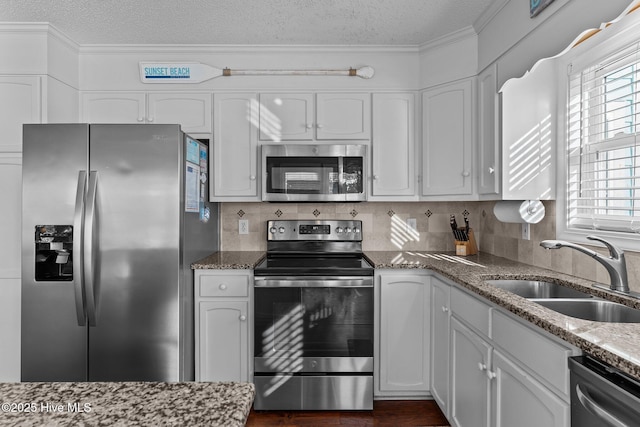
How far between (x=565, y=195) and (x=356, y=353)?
1.45m

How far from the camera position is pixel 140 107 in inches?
103

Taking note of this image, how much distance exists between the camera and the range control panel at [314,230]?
2.84 meters

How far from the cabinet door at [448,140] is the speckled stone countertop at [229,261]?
1278 mm

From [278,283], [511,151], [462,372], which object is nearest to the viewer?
[462,372]

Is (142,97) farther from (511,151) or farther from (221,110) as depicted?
(511,151)

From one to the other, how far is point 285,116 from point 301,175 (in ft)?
1.44

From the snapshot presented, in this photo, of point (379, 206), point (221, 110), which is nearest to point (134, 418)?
point (221, 110)

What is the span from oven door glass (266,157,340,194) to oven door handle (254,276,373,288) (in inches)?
25.1

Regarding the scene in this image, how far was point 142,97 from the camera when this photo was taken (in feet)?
8.53

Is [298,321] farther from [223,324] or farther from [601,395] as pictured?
[601,395]

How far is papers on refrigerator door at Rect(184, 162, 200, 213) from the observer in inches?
83.4

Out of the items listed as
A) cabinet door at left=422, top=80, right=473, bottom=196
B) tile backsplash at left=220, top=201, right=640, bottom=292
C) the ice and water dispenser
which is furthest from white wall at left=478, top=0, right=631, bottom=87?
the ice and water dispenser

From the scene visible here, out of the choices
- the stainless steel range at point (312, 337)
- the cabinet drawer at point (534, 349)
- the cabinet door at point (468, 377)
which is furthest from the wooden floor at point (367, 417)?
the cabinet drawer at point (534, 349)

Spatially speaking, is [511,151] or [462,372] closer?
[462,372]
